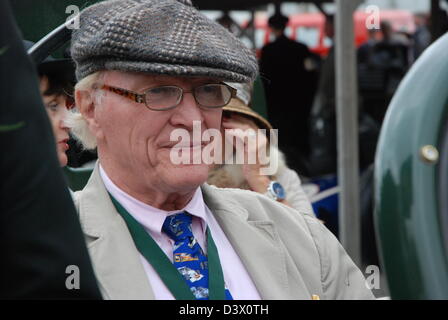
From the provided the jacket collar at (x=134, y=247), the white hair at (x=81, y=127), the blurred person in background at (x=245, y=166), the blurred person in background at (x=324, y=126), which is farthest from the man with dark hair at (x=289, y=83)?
the jacket collar at (x=134, y=247)

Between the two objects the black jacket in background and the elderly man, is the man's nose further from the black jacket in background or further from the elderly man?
the black jacket in background

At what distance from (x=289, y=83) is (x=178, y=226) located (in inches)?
219

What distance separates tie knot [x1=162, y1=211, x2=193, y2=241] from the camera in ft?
6.05

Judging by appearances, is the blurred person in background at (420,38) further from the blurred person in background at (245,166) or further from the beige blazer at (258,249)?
the beige blazer at (258,249)

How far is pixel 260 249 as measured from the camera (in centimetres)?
190

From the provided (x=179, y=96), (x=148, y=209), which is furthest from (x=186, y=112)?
(x=148, y=209)

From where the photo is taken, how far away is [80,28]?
1917 mm

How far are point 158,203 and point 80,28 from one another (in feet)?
1.61

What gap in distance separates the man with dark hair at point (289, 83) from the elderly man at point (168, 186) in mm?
4631

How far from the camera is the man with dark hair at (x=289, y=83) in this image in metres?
6.89

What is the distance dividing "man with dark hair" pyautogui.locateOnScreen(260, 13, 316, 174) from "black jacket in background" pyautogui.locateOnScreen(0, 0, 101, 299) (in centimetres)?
554

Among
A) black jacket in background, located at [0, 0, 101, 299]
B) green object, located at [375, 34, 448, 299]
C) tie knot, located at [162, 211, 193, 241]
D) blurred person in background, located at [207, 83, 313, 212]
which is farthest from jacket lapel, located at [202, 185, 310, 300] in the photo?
blurred person in background, located at [207, 83, 313, 212]
